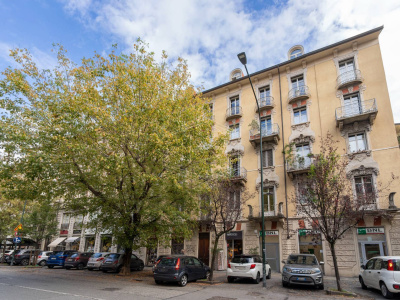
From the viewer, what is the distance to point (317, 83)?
21516 mm

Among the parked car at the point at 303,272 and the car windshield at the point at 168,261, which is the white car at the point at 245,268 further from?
the car windshield at the point at 168,261

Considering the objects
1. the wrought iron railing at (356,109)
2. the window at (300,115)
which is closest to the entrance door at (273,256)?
the window at (300,115)

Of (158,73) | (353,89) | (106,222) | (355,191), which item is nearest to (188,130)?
(158,73)

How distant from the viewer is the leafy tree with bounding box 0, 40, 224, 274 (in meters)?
12.8

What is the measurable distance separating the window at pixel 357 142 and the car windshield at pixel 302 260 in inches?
372

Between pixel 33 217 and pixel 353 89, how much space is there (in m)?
31.9

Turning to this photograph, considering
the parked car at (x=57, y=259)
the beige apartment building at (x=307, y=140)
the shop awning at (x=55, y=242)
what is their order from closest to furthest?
the beige apartment building at (x=307, y=140), the parked car at (x=57, y=259), the shop awning at (x=55, y=242)

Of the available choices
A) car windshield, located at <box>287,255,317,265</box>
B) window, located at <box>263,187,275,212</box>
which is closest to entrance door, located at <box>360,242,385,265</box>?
car windshield, located at <box>287,255,317,265</box>

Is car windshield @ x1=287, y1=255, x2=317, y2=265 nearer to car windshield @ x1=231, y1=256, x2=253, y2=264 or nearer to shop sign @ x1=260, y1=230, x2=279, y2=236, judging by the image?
car windshield @ x1=231, y1=256, x2=253, y2=264

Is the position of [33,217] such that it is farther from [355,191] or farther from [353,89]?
[353,89]

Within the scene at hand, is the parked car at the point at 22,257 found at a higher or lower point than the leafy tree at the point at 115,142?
A: lower

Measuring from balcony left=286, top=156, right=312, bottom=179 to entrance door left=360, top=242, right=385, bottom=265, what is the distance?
5.94m

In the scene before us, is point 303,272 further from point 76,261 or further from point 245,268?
point 76,261

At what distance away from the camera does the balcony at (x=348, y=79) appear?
63.7 ft
